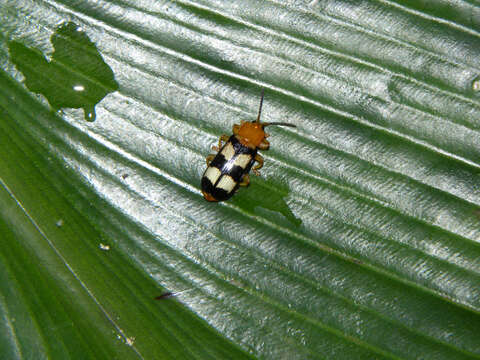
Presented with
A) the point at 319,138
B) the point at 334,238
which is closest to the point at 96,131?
the point at 319,138

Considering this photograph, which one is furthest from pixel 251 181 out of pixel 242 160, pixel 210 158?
pixel 210 158

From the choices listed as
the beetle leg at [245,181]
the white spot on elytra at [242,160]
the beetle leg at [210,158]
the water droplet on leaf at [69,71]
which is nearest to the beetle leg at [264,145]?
the white spot on elytra at [242,160]

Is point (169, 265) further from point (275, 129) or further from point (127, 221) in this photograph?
point (275, 129)

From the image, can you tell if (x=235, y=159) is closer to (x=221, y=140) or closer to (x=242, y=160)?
(x=242, y=160)

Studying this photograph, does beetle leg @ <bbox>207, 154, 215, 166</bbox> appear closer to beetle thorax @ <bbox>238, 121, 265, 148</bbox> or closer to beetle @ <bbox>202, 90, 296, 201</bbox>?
beetle @ <bbox>202, 90, 296, 201</bbox>

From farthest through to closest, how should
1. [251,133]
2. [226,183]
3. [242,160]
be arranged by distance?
[242,160] → [251,133] → [226,183]

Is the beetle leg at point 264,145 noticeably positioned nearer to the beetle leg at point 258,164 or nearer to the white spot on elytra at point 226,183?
the beetle leg at point 258,164

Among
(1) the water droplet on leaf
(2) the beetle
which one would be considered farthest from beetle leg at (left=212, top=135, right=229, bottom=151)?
(1) the water droplet on leaf
